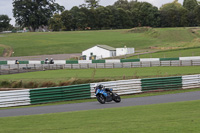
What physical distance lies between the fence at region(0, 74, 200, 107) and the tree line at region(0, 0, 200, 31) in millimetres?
111567

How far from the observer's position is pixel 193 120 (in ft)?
33.2

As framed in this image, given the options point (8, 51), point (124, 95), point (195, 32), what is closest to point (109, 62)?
point (124, 95)

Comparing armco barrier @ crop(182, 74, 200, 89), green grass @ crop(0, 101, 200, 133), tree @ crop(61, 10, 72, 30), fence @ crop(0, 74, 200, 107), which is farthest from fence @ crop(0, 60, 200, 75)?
tree @ crop(61, 10, 72, 30)

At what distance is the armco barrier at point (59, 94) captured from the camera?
20828 millimetres

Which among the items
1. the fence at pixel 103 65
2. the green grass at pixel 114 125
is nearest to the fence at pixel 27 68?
the fence at pixel 103 65

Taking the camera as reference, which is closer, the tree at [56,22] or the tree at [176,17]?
the tree at [56,22]

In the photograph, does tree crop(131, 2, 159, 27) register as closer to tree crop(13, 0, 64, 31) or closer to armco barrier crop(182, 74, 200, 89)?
tree crop(13, 0, 64, 31)

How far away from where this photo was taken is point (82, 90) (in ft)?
71.0

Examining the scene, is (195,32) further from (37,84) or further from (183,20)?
(37,84)

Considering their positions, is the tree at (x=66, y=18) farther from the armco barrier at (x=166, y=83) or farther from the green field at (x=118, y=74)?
the armco barrier at (x=166, y=83)

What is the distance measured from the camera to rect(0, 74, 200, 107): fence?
2036 centimetres

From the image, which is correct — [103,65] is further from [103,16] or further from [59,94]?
[103,16]

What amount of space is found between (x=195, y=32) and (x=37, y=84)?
256 ft

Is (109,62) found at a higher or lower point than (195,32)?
lower
